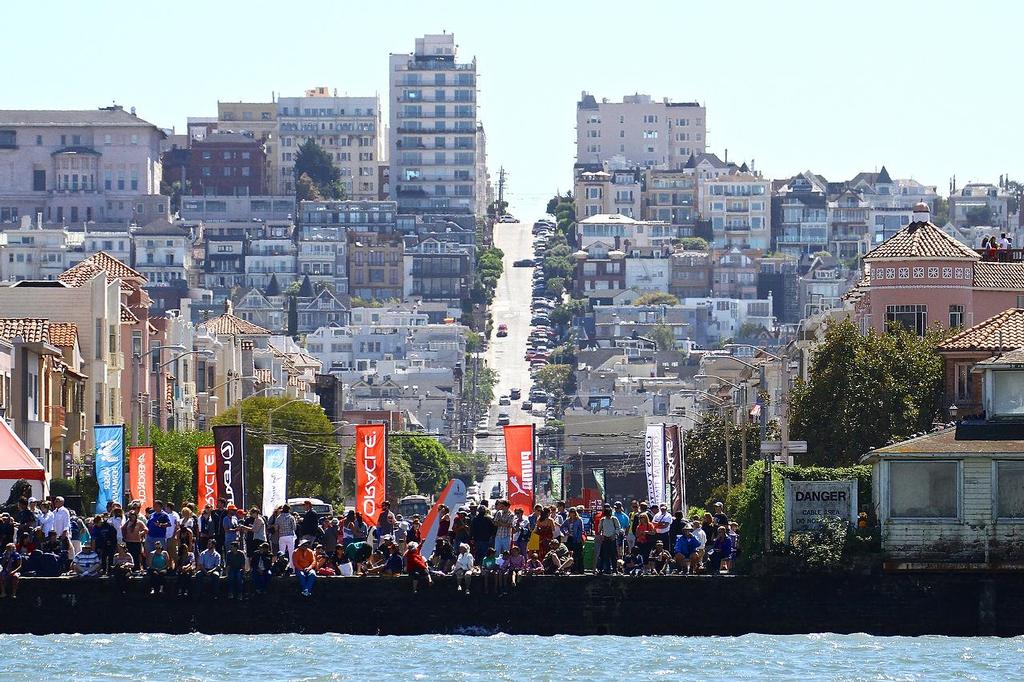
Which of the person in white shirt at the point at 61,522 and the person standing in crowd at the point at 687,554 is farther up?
the person in white shirt at the point at 61,522

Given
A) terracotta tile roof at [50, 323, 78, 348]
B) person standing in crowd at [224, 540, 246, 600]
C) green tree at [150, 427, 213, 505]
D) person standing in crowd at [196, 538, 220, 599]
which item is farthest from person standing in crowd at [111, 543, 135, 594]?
terracotta tile roof at [50, 323, 78, 348]

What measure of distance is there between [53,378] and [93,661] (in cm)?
4098

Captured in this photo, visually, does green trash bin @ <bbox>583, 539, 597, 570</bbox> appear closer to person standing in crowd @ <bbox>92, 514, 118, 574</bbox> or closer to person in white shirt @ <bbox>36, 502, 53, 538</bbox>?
person standing in crowd @ <bbox>92, 514, 118, 574</bbox>

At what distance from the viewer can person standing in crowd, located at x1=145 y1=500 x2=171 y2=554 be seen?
176 feet

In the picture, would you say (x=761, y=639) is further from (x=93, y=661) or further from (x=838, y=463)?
(x=838, y=463)

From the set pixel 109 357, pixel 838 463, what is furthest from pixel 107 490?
pixel 109 357

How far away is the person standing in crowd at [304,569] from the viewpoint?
53.5 metres

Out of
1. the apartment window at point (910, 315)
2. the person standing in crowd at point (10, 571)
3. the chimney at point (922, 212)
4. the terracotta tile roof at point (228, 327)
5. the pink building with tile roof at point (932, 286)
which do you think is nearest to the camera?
the person standing in crowd at point (10, 571)

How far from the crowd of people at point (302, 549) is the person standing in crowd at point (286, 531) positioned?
19mm

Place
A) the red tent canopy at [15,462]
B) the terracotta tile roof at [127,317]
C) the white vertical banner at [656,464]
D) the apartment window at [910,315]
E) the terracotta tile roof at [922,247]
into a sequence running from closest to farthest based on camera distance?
the red tent canopy at [15,462] → the white vertical banner at [656,464] → the terracotta tile roof at [922,247] → the apartment window at [910,315] → the terracotta tile roof at [127,317]

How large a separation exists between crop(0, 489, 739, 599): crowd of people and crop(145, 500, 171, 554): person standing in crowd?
0.02 m

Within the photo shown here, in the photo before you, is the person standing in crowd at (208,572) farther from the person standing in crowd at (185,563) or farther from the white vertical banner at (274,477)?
the white vertical banner at (274,477)

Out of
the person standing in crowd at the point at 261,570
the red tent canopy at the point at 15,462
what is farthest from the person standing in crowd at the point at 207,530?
the red tent canopy at the point at 15,462

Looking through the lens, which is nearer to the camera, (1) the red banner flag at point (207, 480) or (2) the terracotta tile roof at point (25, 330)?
(1) the red banner flag at point (207, 480)
